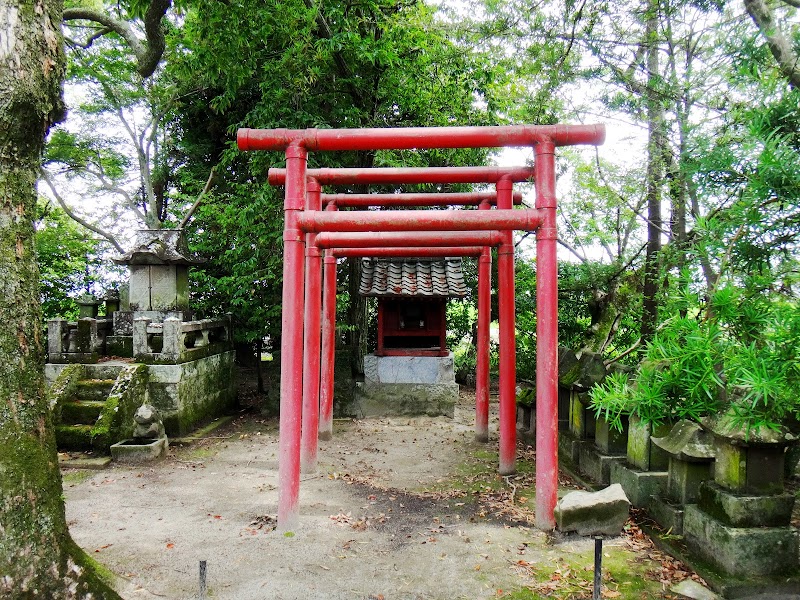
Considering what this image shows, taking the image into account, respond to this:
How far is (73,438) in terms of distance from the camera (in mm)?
7262

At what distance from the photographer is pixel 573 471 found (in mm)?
6086

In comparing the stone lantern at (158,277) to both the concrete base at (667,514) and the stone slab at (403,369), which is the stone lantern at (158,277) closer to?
the stone slab at (403,369)

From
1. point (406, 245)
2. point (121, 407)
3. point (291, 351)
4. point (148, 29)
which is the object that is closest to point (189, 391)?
point (121, 407)

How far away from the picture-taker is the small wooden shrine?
9352mm

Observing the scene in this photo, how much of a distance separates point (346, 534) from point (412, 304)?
18.3 feet

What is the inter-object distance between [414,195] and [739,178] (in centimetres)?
484

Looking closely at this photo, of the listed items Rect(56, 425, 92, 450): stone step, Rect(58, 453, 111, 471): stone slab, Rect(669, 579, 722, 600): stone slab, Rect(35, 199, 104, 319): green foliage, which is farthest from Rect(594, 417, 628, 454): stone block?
Rect(35, 199, 104, 319): green foliage

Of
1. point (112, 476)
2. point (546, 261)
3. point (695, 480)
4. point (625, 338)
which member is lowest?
point (112, 476)

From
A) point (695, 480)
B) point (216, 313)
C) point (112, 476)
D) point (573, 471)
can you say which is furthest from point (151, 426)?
point (695, 480)

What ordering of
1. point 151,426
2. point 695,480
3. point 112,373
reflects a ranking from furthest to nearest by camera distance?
point 112,373 → point 151,426 → point 695,480

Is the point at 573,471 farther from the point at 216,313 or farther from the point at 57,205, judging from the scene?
the point at 57,205

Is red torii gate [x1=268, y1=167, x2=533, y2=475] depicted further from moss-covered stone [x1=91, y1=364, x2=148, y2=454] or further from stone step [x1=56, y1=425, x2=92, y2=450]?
stone step [x1=56, y1=425, x2=92, y2=450]

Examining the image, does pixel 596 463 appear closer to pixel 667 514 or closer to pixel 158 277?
pixel 667 514

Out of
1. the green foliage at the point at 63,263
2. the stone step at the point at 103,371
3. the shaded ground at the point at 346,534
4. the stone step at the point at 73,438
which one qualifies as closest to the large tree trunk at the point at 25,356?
the shaded ground at the point at 346,534
